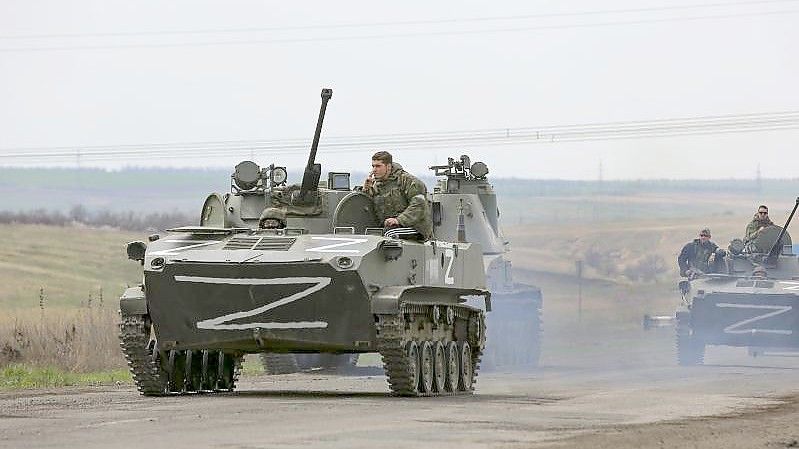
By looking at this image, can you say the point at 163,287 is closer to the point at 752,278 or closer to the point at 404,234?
the point at 404,234

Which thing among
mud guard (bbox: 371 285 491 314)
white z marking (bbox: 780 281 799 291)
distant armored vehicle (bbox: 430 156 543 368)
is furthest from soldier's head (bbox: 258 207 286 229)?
white z marking (bbox: 780 281 799 291)

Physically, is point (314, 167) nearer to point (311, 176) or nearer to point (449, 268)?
point (311, 176)

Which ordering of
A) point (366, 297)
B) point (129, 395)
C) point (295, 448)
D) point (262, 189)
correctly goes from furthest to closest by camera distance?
point (262, 189), point (129, 395), point (366, 297), point (295, 448)

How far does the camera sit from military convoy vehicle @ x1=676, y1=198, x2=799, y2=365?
38.4m

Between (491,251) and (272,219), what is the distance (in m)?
13.1

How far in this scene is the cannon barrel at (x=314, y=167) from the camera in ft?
86.5

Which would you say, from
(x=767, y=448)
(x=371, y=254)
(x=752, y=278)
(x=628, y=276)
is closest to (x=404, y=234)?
(x=371, y=254)

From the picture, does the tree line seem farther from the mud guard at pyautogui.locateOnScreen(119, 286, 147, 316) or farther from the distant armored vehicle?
the mud guard at pyautogui.locateOnScreen(119, 286, 147, 316)

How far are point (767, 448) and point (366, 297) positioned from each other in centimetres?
758

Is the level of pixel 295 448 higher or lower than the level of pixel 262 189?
lower

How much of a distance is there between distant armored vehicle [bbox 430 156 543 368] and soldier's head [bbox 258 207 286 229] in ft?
34.9

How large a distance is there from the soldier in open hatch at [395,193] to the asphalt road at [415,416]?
216 centimetres

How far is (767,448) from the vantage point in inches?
667

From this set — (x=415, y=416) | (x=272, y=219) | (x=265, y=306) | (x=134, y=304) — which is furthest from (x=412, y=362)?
(x=415, y=416)
